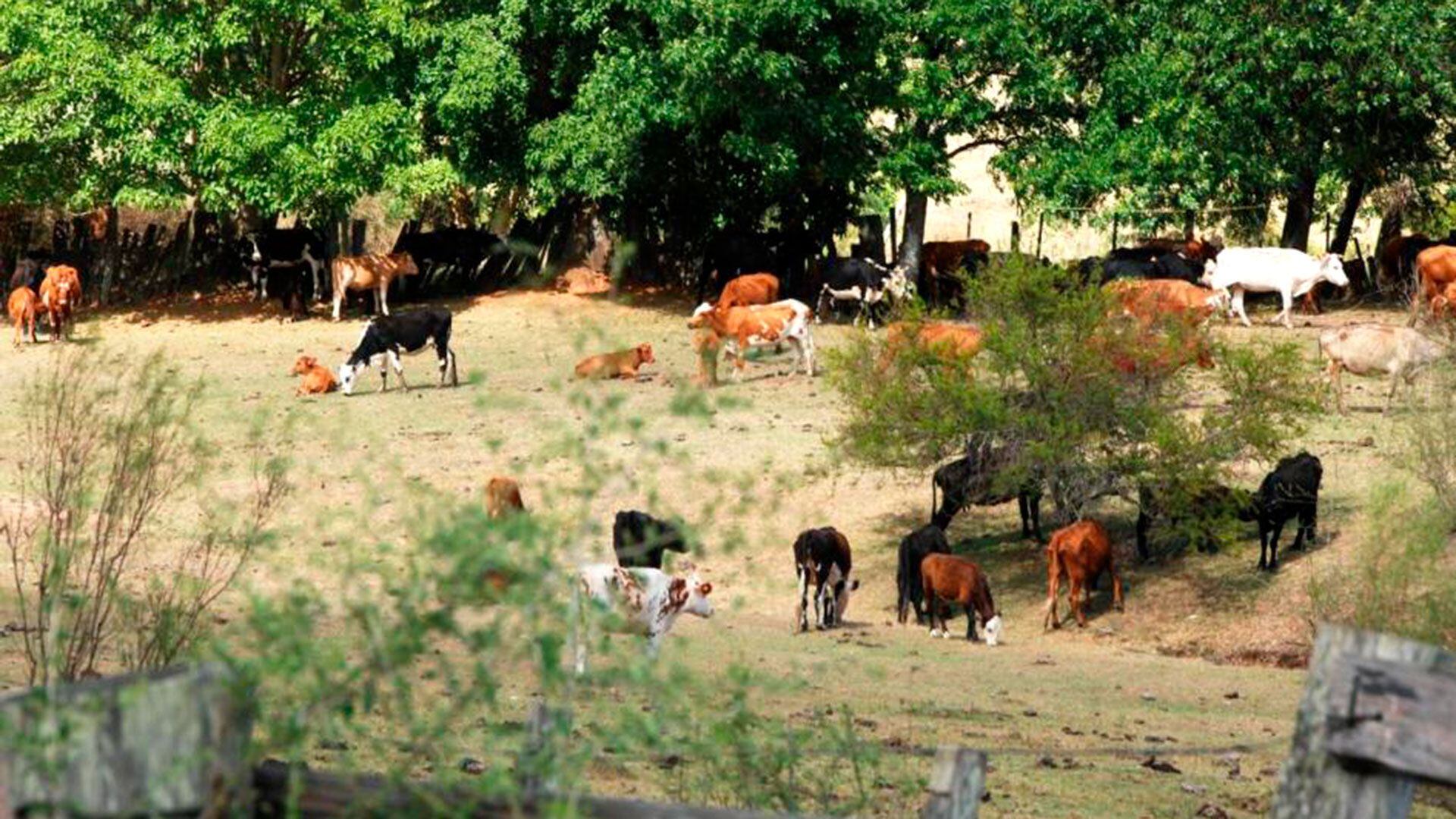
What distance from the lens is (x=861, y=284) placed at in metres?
38.9

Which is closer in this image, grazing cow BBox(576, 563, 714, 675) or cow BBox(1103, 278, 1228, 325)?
grazing cow BBox(576, 563, 714, 675)

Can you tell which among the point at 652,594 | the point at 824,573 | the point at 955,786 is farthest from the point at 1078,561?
the point at 955,786

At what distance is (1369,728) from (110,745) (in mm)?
2946

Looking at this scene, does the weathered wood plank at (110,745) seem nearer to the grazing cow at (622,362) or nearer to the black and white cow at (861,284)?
the grazing cow at (622,362)

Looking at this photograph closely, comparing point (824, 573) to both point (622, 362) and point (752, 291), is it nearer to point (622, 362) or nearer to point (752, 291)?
point (622, 362)

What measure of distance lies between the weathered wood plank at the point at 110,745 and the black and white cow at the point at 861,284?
109 ft

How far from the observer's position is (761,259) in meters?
42.2

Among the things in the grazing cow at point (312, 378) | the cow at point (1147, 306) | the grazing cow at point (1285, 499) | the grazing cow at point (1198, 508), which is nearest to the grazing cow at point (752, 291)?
the grazing cow at point (312, 378)

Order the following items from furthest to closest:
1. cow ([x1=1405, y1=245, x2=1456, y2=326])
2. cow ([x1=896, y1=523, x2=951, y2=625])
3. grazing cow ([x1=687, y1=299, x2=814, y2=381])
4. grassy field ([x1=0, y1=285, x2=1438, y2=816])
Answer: cow ([x1=1405, y1=245, x2=1456, y2=326]), grazing cow ([x1=687, y1=299, x2=814, y2=381]), cow ([x1=896, y1=523, x2=951, y2=625]), grassy field ([x1=0, y1=285, x2=1438, y2=816])

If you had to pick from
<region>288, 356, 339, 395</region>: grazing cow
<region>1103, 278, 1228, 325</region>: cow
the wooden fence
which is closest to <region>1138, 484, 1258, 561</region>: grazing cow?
<region>1103, 278, 1228, 325</region>: cow

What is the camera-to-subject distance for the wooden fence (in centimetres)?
518

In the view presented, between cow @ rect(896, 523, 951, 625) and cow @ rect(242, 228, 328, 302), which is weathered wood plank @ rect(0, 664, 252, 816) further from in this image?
cow @ rect(242, 228, 328, 302)

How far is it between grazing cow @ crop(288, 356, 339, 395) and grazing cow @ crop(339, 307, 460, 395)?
177mm

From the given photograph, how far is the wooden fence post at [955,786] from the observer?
6.67 m
